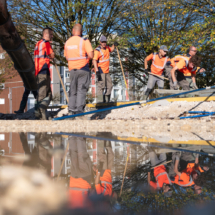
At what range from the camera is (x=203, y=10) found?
1526cm

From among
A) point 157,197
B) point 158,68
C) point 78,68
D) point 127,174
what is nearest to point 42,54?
point 78,68

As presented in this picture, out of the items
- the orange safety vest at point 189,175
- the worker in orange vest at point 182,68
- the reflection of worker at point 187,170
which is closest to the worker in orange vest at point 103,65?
the worker in orange vest at point 182,68

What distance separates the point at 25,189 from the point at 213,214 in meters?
0.82

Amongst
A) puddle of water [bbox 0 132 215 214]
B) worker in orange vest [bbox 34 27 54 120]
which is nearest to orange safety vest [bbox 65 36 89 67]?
worker in orange vest [bbox 34 27 54 120]

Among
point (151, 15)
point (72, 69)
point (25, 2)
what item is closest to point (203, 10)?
point (151, 15)

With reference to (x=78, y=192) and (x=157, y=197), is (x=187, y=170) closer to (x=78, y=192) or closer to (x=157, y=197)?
(x=157, y=197)

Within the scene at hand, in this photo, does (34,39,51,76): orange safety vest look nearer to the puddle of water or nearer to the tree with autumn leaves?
the puddle of water

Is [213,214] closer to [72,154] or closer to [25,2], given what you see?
[72,154]

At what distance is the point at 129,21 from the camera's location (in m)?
18.1

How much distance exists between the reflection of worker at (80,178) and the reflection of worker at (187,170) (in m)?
0.46

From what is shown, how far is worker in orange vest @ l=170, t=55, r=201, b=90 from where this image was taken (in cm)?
869

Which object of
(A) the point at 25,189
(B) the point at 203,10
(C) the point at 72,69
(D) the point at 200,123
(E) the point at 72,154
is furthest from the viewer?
(B) the point at 203,10

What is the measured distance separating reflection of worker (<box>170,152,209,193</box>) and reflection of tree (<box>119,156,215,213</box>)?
58 mm

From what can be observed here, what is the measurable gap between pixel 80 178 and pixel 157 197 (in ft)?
1.67
